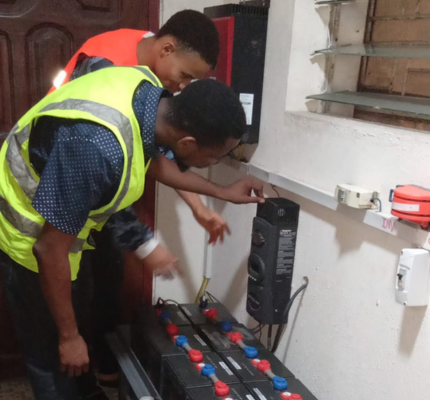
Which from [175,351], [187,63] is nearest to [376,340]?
[175,351]

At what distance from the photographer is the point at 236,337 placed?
1.45 metres

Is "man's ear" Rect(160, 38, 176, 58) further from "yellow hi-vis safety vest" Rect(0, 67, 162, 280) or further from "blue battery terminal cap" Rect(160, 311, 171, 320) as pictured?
"blue battery terminal cap" Rect(160, 311, 171, 320)

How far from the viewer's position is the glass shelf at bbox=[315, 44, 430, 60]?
1.13 meters

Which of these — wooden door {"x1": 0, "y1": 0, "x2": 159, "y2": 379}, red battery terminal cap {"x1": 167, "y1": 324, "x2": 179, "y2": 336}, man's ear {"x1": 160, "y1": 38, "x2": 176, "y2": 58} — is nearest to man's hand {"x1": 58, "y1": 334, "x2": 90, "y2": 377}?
red battery terminal cap {"x1": 167, "y1": 324, "x2": 179, "y2": 336}

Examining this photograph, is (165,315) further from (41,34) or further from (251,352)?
(41,34)

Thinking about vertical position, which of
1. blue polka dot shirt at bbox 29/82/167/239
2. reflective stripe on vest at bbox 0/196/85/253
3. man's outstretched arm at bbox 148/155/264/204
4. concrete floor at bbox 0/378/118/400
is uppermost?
blue polka dot shirt at bbox 29/82/167/239

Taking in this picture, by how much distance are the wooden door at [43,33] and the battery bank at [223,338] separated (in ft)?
3.26

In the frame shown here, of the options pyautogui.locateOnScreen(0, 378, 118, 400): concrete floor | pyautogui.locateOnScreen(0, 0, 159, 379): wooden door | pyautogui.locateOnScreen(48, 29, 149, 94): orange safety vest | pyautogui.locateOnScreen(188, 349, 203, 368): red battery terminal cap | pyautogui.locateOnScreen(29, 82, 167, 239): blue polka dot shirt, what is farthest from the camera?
pyautogui.locateOnScreen(0, 378, 118, 400): concrete floor

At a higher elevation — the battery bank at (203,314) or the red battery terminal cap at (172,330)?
the red battery terminal cap at (172,330)

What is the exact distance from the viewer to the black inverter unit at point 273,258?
141cm

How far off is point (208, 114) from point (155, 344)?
0.72 meters

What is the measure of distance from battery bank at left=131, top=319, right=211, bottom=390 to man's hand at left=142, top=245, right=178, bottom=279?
22 centimetres

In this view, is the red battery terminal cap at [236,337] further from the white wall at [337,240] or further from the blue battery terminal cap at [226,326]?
the white wall at [337,240]

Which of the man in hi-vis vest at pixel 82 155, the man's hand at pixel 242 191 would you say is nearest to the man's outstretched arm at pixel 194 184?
the man's hand at pixel 242 191
